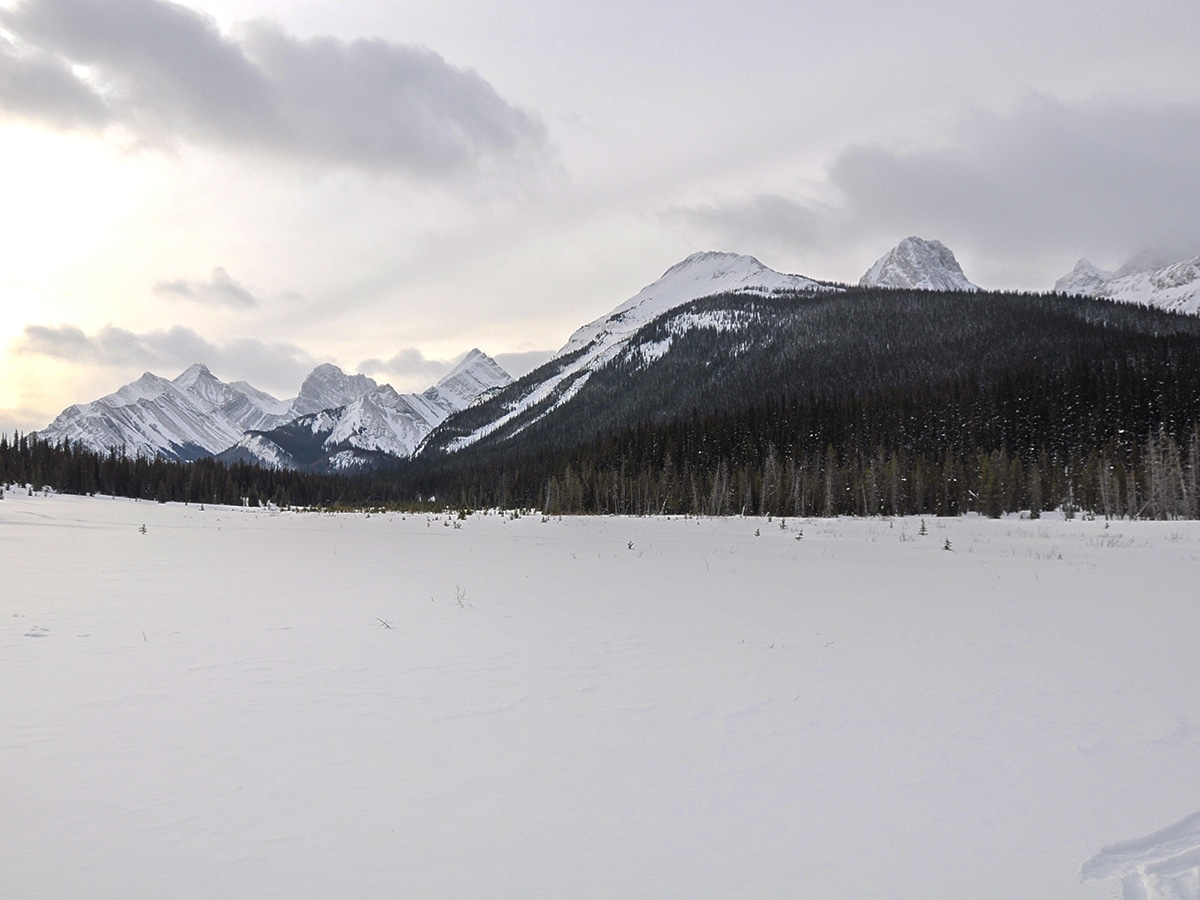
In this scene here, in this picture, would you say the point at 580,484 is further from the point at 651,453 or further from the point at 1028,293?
the point at 1028,293

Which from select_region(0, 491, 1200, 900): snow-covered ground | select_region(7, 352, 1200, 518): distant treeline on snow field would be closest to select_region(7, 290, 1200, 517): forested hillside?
select_region(7, 352, 1200, 518): distant treeline on snow field

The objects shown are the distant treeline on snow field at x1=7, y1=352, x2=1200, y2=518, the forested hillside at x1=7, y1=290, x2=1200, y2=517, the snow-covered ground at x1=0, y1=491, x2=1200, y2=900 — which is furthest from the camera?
the forested hillside at x1=7, y1=290, x2=1200, y2=517

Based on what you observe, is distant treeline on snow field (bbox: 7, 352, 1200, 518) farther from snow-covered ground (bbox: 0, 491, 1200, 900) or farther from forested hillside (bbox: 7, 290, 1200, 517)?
snow-covered ground (bbox: 0, 491, 1200, 900)

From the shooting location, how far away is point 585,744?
5164mm

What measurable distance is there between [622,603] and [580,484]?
7432 cm

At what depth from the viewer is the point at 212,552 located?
18.5 m

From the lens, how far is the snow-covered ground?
3.52 meters

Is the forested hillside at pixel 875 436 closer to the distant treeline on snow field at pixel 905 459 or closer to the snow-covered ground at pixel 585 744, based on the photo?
the distant treeline on snow field at pixel 905 459

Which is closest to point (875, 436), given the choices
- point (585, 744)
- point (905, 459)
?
point (905, 459)

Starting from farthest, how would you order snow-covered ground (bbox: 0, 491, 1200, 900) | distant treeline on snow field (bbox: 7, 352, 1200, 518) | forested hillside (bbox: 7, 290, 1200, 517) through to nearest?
forested hillside (bbox: 7, 290, 1200, 517)
distant treeline on snow field (bbox: 7, 352, 1200, 518)
snow-covered ground (bbox: 0, 491, 1200, 900)

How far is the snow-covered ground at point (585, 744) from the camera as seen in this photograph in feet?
11.5

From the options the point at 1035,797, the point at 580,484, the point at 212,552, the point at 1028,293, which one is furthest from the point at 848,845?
the point at 1028,293

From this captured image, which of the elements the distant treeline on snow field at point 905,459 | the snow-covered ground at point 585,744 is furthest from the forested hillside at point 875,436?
the snow-covered ground at point 585,744

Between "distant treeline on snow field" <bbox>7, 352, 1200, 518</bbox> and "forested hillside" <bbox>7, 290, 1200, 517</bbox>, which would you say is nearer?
"distant treeline on snow field" <bbox>7, 352, 1200, 518</bbox>
